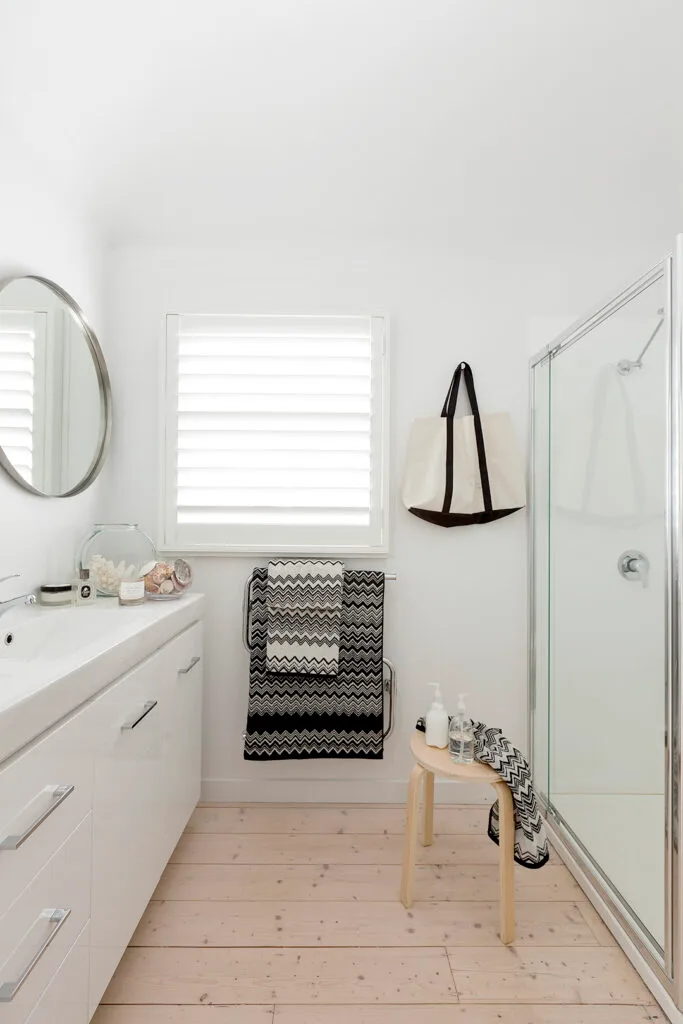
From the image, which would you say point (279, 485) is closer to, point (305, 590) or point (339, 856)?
point (305, 590)

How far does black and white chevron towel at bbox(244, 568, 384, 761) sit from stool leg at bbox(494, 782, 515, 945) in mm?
576

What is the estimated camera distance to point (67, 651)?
59.1 inches

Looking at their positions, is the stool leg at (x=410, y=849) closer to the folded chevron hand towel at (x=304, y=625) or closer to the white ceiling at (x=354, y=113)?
the folded chevron hand towel at (x=304, y=625)

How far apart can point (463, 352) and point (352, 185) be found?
706 millimetres

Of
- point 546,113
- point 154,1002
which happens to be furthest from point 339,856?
point 546,113

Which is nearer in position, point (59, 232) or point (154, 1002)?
point (154, 1002)

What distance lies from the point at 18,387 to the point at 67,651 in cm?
77

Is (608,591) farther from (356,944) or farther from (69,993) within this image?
(69,993)

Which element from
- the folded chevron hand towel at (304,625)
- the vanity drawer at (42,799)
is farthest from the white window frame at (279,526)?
the vanity drawer at (42,799)

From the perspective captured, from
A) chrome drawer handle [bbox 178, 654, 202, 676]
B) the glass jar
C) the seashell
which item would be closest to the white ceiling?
the glass jar

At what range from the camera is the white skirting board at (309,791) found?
218cm

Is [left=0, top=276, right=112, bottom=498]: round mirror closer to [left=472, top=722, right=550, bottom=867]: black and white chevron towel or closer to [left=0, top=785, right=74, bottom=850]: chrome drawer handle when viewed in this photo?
[left=0, top=785, right=74, bottom=850]: chrome drawer handle

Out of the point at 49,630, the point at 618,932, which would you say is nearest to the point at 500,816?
the point at 618,932

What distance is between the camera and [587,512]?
181 cm
